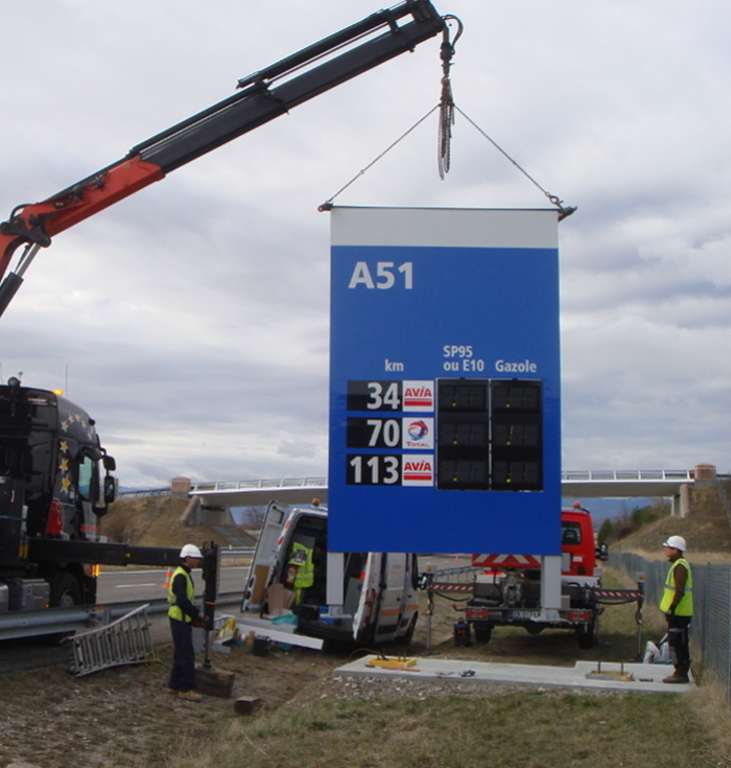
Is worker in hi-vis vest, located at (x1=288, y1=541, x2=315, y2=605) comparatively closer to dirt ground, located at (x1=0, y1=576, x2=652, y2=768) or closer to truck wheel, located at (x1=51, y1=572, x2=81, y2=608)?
dirt ground, located at (x1=0, y1=576, x2=652, y2=768)

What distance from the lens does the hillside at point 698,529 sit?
65.8m

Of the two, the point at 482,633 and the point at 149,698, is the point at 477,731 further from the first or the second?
the point at 482,633

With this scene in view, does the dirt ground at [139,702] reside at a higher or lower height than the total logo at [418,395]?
lower

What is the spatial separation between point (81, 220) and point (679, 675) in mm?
9896

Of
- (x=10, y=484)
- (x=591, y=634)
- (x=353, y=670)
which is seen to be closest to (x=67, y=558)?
(x=10, y=484)

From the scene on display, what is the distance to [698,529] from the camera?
68.7 meters

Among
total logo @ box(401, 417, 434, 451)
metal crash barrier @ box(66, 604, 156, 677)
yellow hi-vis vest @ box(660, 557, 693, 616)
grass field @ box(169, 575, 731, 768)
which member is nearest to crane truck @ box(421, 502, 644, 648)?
yellow hi-vis vest @ box(660, 557, 693, 616)

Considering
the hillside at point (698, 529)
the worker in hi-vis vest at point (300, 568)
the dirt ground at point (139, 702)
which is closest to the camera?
the dirt ground at point (139, 702)

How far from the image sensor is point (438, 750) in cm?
753

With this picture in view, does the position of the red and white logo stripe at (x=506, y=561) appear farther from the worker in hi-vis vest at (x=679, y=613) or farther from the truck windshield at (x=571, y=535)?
the truck windshield at (x=571, y=535)

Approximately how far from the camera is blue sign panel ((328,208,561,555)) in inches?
434

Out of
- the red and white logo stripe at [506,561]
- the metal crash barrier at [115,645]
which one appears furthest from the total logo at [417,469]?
the metal crash barrier at [115,645]

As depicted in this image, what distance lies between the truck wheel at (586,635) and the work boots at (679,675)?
4063 millimetres

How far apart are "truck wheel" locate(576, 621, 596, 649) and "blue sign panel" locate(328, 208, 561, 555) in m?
3.82
